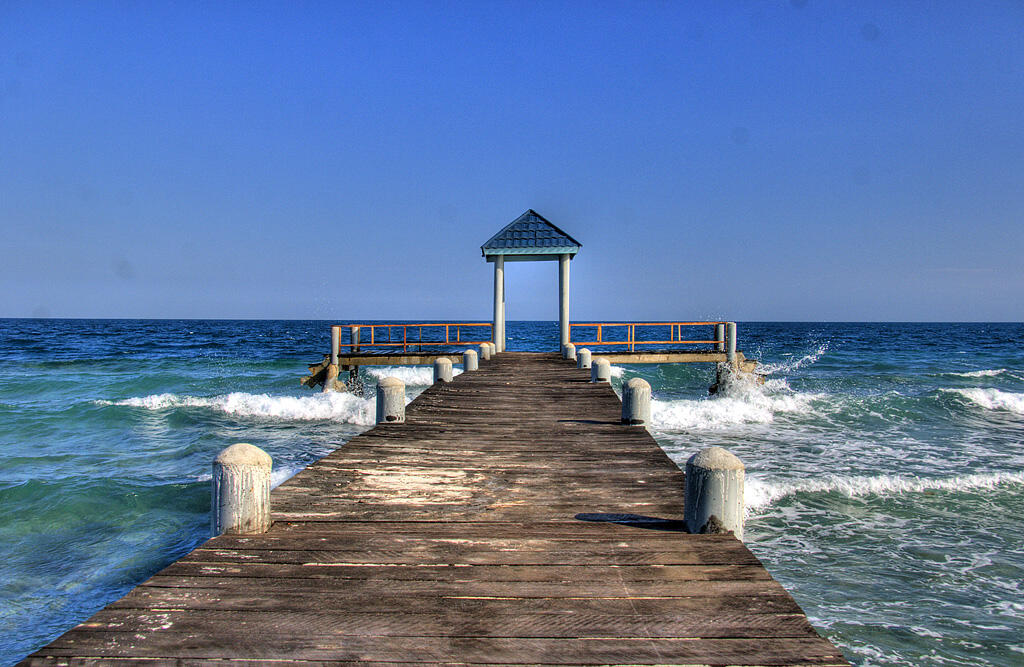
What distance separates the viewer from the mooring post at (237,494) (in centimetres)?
416

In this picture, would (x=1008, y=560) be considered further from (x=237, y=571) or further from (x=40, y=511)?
(x=40, y=511)

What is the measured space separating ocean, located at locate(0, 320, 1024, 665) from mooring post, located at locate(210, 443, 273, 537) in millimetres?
2956

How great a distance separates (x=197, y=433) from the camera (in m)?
16.4

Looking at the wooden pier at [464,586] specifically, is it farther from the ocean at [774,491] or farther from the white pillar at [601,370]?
the white pillar at [601,370]

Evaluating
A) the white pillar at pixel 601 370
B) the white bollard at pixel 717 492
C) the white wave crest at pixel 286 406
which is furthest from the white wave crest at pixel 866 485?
the white wave crest at pixel 286 406

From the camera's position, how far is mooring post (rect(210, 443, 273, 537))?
4160 millimetres

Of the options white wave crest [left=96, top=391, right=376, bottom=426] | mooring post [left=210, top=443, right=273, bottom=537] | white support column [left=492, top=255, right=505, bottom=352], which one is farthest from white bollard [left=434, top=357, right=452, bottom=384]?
mooring post [left=210, top=443, right=273, bottom=537]

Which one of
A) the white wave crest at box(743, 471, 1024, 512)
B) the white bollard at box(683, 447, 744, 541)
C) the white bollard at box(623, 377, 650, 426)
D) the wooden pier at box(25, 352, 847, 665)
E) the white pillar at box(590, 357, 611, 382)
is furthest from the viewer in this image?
the white pillar at box(590, 357, 611, 382)

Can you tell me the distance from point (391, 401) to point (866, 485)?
8331mm

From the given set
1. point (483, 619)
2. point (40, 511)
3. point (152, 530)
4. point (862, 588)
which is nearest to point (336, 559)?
point (483, 619)

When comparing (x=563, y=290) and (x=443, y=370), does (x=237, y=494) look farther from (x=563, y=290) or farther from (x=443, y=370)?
(x=563, y=290)

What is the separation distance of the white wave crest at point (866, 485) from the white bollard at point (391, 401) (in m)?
5.79

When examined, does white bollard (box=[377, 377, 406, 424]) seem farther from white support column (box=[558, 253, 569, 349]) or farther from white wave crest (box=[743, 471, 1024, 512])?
white support column (box=[558, 253, 569, 349])

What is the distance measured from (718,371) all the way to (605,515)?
729 inches
